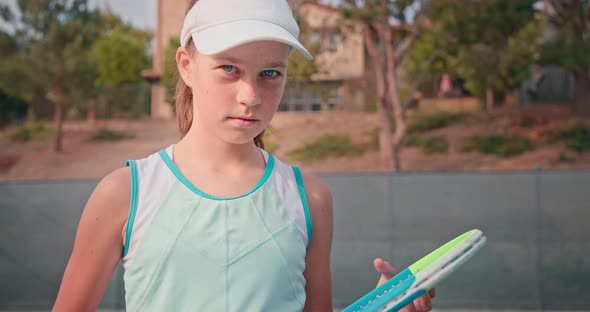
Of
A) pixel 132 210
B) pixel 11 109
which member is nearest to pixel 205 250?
pixel 132 210

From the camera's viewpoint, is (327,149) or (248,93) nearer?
(248,93)

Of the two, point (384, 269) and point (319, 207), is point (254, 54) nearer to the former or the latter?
point (319, 207)

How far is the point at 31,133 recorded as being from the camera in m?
28.5

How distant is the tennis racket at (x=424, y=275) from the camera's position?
1.40 m

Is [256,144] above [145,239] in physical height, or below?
above

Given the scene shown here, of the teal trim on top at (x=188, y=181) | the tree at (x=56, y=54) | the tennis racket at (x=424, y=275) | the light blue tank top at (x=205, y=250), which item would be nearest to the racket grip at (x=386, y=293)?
the tennis racket at (x=424, y=275)

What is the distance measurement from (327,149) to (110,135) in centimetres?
913

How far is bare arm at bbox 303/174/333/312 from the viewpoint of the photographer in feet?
5.21

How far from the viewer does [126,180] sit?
4.84 feet

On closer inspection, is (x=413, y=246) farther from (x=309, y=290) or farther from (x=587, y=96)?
(x=587, y=96)

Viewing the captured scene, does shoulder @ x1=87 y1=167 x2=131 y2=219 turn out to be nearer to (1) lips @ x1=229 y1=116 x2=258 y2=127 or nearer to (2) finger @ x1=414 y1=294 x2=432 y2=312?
(1) lips @ x1=229 y1=116 x2=258 y2=127

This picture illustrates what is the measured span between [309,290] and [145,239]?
15.7 inches

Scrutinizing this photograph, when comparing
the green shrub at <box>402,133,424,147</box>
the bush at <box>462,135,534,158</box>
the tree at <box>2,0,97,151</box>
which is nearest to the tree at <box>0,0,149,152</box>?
the tree at <box>2,0,97,151</box>

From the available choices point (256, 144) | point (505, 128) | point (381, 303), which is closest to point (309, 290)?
point (381, 303)
